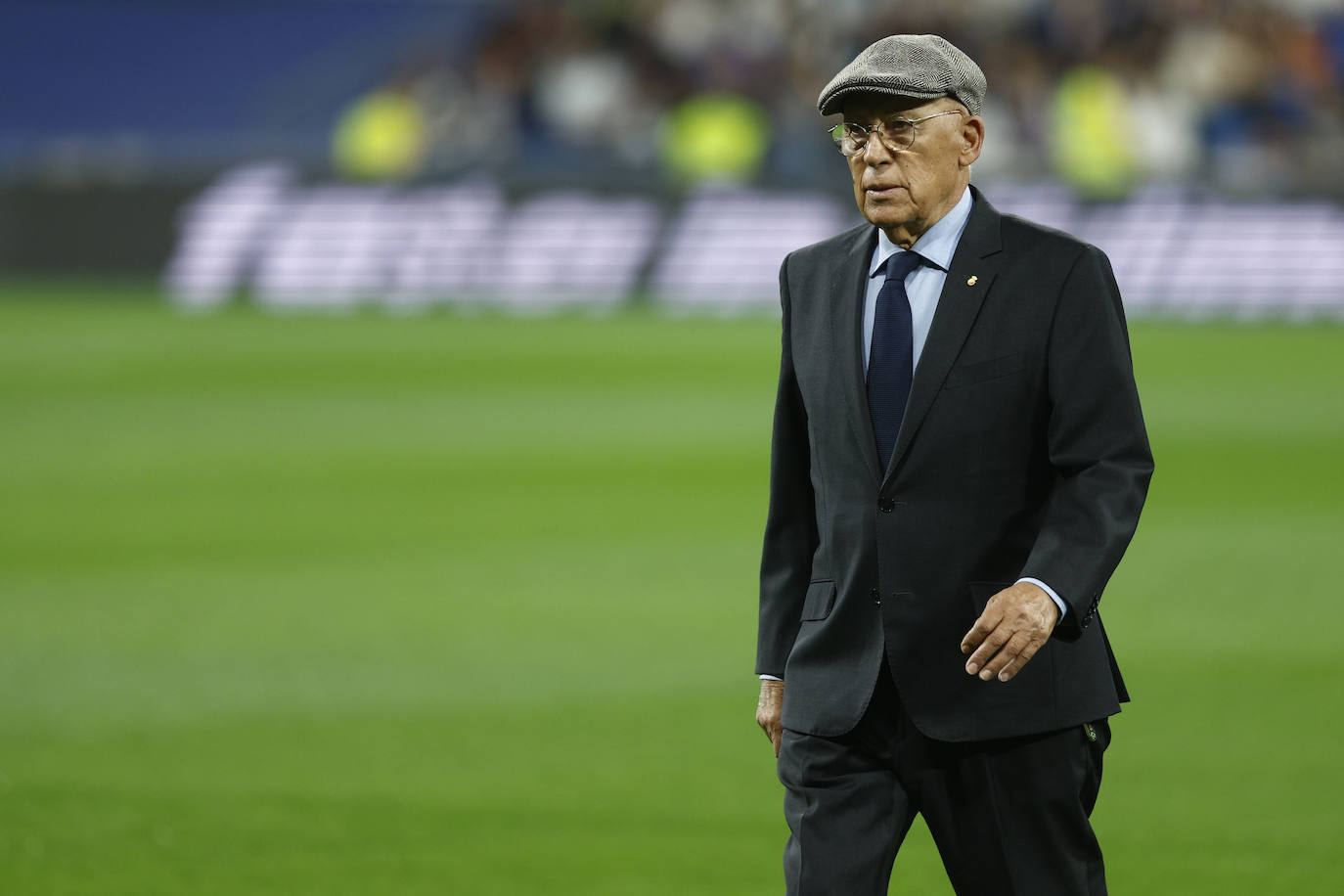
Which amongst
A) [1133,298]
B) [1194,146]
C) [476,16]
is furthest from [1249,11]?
[476,16]

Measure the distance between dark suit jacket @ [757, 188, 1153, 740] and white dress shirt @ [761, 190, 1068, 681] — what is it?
27mm

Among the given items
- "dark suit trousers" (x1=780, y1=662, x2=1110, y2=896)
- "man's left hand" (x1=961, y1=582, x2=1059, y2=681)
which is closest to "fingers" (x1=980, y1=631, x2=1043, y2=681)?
"man's left hand" (x1=961, y1=582, x2=1059, y2=681)

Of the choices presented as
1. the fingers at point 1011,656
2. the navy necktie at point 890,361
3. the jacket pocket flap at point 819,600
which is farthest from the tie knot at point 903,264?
the fingers at point 1011,656

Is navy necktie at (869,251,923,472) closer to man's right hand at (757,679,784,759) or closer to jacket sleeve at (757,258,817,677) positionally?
jacket sleeve at (757,258,817,677)

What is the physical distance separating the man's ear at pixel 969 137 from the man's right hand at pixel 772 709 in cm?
102

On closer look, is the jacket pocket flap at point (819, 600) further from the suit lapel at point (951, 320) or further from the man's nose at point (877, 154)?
the man's nose at point (877, 154)

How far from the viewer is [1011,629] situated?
10.2 ft

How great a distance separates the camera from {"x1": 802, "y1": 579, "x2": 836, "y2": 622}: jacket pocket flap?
11.4ft

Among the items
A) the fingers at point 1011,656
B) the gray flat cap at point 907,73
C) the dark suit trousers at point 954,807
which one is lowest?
the dark suit trousers at point 954,807

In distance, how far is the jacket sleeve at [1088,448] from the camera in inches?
124

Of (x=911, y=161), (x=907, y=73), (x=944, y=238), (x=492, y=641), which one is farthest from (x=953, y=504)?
(x=492, y=641)

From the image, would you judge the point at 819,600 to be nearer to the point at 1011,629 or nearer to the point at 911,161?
the point at 1011,629

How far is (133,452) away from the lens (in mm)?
14055

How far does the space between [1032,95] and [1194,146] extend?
8.05 feet
